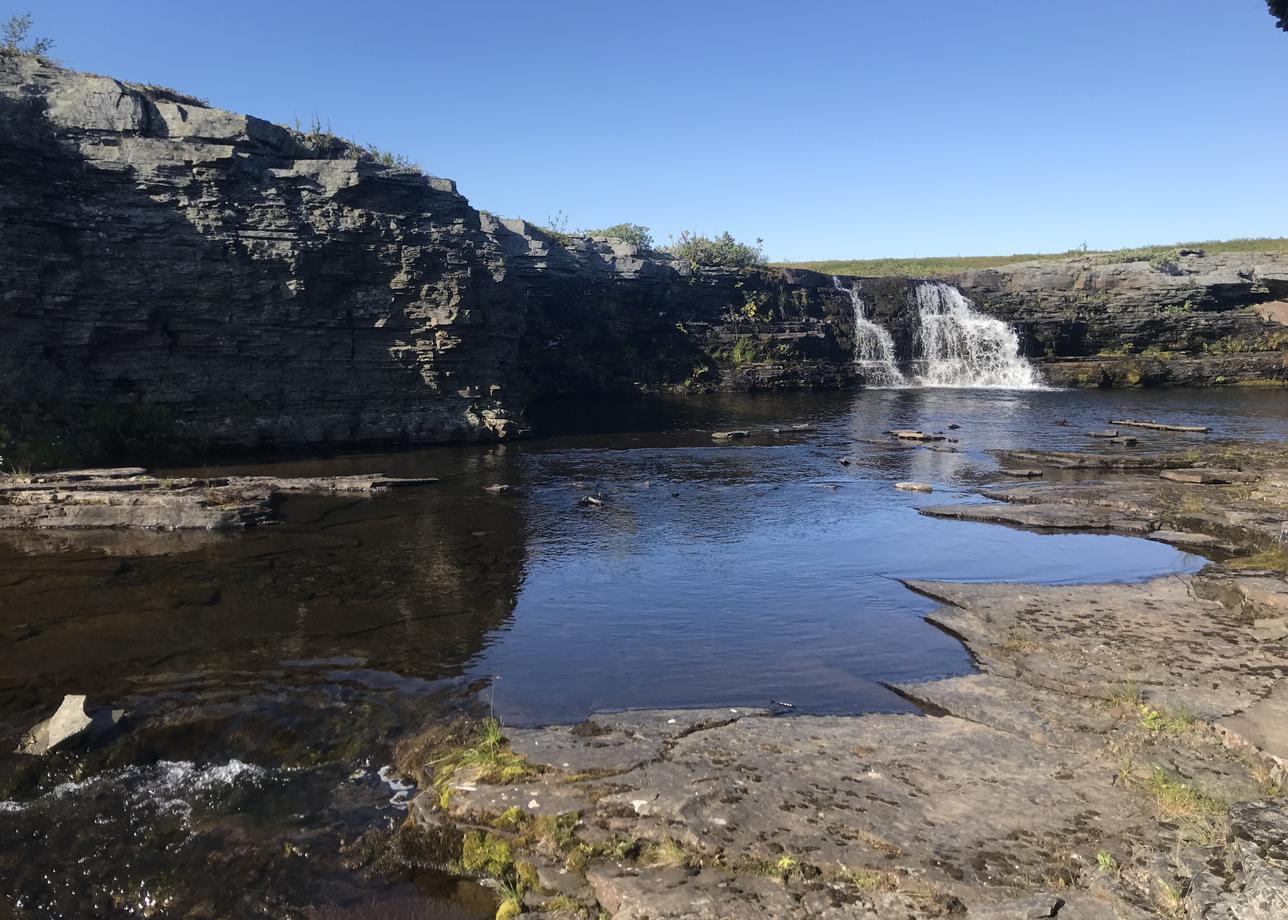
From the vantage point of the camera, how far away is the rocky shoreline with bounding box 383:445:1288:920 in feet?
17.5

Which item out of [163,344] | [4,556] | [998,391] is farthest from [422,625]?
[998,391]

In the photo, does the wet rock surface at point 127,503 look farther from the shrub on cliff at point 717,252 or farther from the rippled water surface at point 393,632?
the shrub on cliff at point 717,252

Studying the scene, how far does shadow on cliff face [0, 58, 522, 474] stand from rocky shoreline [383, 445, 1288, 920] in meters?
24.2

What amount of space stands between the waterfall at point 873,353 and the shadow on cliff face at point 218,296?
2944 cm

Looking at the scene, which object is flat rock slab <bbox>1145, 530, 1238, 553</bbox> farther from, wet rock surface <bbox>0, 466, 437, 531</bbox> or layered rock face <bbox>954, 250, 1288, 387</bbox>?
layered rock face <bbox>954, 250, 1288, 387</bbox>

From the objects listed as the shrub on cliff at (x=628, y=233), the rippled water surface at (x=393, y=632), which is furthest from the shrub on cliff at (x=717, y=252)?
the rippled water surface at (x=393, y=632)

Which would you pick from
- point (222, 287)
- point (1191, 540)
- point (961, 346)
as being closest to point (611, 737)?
point (1191, 540)

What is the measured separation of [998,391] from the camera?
49406mm

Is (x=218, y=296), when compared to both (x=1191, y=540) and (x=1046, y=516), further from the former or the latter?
(x=1191, y=540)

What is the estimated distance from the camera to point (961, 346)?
54656 millimetres

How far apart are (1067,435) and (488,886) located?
31.0m

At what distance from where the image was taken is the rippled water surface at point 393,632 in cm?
720

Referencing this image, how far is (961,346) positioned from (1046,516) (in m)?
40.0

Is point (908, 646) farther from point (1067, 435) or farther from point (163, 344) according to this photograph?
point (163, 344)
